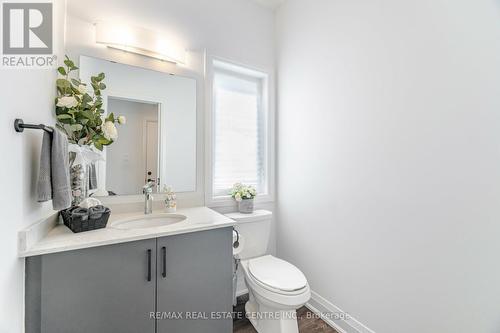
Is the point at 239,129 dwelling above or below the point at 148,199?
above

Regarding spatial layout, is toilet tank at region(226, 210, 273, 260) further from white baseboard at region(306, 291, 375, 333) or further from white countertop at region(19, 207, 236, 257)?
white baseboard at region(306, 291, 375, 333)

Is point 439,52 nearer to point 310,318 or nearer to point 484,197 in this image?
point 484,197

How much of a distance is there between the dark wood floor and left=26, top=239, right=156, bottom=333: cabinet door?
0.78 metres

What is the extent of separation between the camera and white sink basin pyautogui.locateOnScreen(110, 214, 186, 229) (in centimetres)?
138

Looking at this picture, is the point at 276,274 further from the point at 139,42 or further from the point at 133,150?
the point at 139,42

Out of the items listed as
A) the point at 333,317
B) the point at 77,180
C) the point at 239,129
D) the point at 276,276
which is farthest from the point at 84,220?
the point at 333,317

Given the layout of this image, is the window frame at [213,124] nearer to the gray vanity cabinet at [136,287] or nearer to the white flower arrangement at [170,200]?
the white flower arrangement at [170,200]

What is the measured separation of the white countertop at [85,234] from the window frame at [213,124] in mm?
490

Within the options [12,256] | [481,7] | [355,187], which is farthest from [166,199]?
[481,7]

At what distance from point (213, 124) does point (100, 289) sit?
1.46 m

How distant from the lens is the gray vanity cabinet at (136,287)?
0.92m

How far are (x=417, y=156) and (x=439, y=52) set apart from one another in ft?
1.74

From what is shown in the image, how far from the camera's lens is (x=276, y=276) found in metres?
1.44

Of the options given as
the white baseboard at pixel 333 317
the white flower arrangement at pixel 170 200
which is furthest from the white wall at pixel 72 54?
the white baseboard at pixel 333 317
